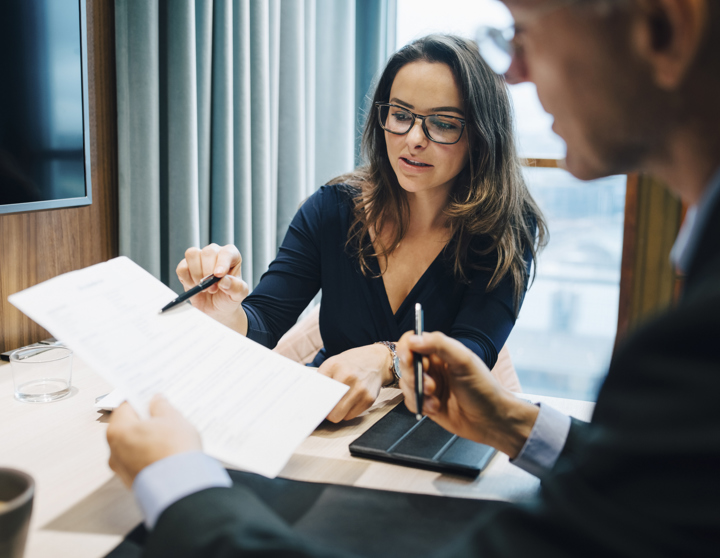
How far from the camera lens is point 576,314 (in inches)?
113

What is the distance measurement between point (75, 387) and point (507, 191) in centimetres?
103

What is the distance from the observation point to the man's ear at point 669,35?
382 mm

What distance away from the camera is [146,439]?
56 centimetres

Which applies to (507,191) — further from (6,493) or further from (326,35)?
(326,35)

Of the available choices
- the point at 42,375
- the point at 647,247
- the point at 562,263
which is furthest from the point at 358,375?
the point at 562,263

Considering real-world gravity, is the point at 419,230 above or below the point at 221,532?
above

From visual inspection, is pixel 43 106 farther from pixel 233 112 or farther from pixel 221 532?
pixel 221 532

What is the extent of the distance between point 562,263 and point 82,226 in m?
2.13

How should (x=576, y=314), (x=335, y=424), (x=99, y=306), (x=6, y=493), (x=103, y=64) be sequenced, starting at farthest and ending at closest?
(x=576, y=314), (x=103, y=64), (x=335, y=424), (x=99, y=306), (x=6, y=493)

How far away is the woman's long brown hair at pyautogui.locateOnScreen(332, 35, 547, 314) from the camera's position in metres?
1.36

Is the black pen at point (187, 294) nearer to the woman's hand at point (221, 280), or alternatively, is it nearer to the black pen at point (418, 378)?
the woman's hand at point (221, 280)

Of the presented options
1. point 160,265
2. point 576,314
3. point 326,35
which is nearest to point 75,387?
point 160,265

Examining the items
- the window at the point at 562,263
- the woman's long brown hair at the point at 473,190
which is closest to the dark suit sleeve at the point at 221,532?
the woman's long brown hair at the point at 473,190

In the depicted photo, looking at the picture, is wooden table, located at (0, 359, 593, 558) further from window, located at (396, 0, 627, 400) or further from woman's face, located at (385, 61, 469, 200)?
window, located at (396, 0, 627, 400)
